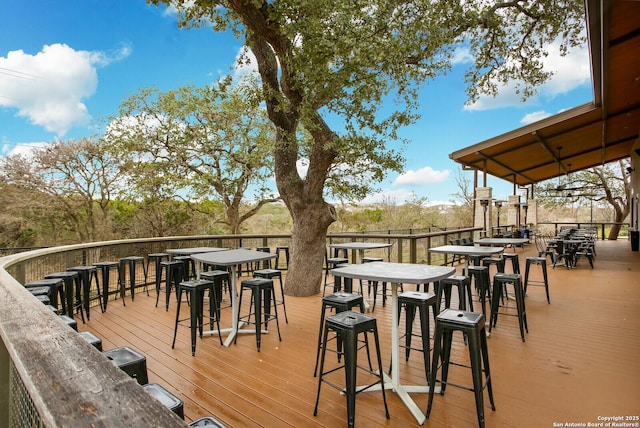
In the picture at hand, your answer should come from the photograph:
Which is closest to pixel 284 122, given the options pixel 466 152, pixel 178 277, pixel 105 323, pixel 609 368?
pixel 178 277

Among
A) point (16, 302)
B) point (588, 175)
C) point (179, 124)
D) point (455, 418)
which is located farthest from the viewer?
point (588, 175)

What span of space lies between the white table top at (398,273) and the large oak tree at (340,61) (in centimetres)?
241

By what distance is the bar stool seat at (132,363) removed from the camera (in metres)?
1.60

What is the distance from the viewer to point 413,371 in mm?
2998

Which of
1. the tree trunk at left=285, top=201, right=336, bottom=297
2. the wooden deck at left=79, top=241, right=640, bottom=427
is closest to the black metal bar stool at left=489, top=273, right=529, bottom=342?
the wooden deck at left=79, top=241, right=640, bottom=427

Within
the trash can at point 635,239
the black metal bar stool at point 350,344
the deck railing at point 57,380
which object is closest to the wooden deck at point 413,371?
the black metal bar stool at point 350,344

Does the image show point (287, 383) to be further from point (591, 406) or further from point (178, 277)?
point (178, 277)

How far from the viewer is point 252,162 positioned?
38.7ft

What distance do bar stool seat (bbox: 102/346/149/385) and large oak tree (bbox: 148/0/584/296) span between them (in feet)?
11.4

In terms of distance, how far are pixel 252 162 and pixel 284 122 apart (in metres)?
6.67

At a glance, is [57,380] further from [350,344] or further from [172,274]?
[172,274]

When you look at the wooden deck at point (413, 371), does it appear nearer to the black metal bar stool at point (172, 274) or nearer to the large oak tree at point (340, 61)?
the black metal bar stool at point (172, 274)

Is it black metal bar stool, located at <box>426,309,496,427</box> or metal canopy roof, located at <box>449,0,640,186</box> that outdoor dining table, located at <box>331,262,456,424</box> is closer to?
A: black metal bar stool, located at <box>426,309,496,427</box>

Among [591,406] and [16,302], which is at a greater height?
[16,302]
